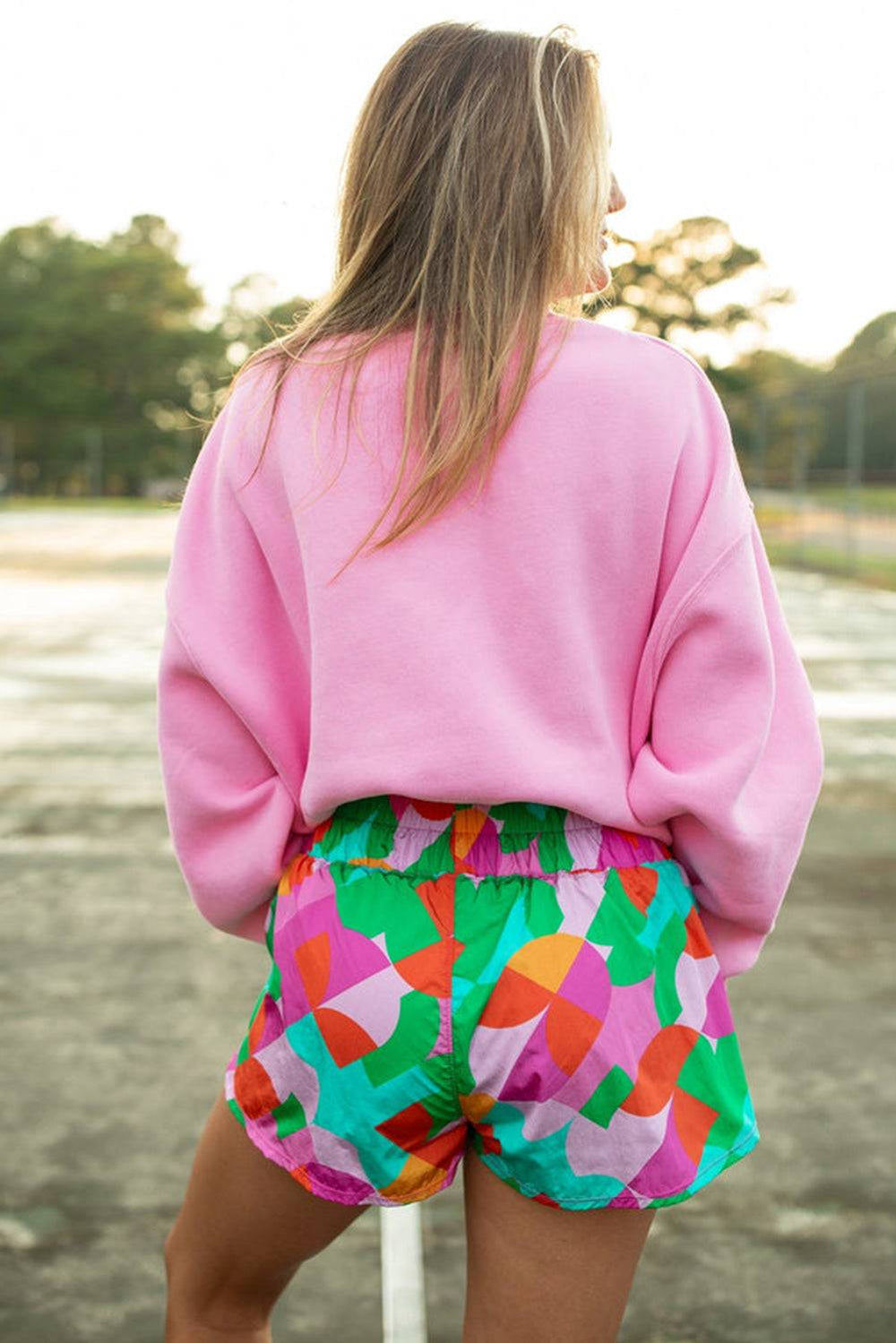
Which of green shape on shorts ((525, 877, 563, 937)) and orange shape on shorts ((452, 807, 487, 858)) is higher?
orange shape on shorts ((452, 807, 487, 858))

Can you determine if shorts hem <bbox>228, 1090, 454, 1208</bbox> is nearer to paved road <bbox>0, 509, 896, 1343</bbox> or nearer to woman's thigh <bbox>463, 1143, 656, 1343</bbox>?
woman's thigh <bbox>463, 1143, 656, 1343</bbox>

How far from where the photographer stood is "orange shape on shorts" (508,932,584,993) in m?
1.27

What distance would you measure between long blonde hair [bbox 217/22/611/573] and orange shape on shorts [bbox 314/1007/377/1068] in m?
0.38

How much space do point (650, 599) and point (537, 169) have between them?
0.36 meters

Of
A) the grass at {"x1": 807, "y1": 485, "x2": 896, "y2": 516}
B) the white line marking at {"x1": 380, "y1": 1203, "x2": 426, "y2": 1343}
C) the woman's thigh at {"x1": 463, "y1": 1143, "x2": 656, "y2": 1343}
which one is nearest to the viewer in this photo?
the woman's thigh at {"x1": 463, "y1": 1143, "x2": 656, "y2": 1343}

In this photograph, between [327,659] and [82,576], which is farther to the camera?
[82,576]

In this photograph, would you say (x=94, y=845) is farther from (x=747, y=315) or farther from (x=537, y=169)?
(x=747, y=315)

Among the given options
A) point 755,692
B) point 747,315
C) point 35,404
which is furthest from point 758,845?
point 35,404

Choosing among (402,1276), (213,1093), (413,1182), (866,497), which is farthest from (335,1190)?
(866,497)

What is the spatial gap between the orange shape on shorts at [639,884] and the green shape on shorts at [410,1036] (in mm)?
184

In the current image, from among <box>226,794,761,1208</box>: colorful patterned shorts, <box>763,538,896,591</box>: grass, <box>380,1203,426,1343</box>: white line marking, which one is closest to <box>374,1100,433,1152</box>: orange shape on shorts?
<box>226,794,761,1208</box>: colorful patterned shorts

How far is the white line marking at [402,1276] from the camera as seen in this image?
2.31 metres

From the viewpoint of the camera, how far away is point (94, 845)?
16.4 feet

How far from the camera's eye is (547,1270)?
1.28 metres
